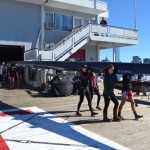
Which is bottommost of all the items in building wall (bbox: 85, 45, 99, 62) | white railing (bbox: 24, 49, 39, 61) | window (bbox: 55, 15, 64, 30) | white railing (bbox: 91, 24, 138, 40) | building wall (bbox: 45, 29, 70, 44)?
white railing (bbox: 24, 49, 39, 61)

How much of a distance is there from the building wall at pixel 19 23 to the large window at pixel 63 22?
2172 millimetres

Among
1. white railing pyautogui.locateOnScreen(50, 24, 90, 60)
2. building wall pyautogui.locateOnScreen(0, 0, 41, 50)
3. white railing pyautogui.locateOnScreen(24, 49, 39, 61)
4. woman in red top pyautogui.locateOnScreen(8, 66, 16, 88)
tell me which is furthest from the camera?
building wall pyautogui.locateOnScreen(0, 0, 41, 50)

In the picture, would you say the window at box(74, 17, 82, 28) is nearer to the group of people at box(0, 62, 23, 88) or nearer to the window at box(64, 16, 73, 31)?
the window at box(64, 16, 73, 31)

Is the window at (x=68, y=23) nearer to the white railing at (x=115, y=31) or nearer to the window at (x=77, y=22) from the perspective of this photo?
the window at (x=77, y=22)

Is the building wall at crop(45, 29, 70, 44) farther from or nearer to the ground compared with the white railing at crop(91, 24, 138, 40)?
nearer to the ground

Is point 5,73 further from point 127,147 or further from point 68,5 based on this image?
point 127,147

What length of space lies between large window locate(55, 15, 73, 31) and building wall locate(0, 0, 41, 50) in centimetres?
217

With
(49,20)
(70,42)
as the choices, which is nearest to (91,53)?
(49,20)

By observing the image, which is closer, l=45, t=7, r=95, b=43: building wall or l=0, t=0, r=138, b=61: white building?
l=0, t=0, r=138, b=61: white building

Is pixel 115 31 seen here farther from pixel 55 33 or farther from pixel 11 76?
pixel 11 76

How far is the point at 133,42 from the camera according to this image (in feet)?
96.9

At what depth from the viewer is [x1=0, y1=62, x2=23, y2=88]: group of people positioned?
21181 millimetres

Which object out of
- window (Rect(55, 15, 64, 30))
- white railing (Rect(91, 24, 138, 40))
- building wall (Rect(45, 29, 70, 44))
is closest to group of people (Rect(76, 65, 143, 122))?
building wall (Rect(45, 29, 70, 44))

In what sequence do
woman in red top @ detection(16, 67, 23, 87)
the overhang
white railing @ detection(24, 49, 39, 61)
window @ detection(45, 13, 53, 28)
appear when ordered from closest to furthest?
white railing @ detection(24, 49, 39, 61) → woman in red top @ detection(16, 67, 23, 87) → the overhang → window @ detection(45, 13, 53, 28)
